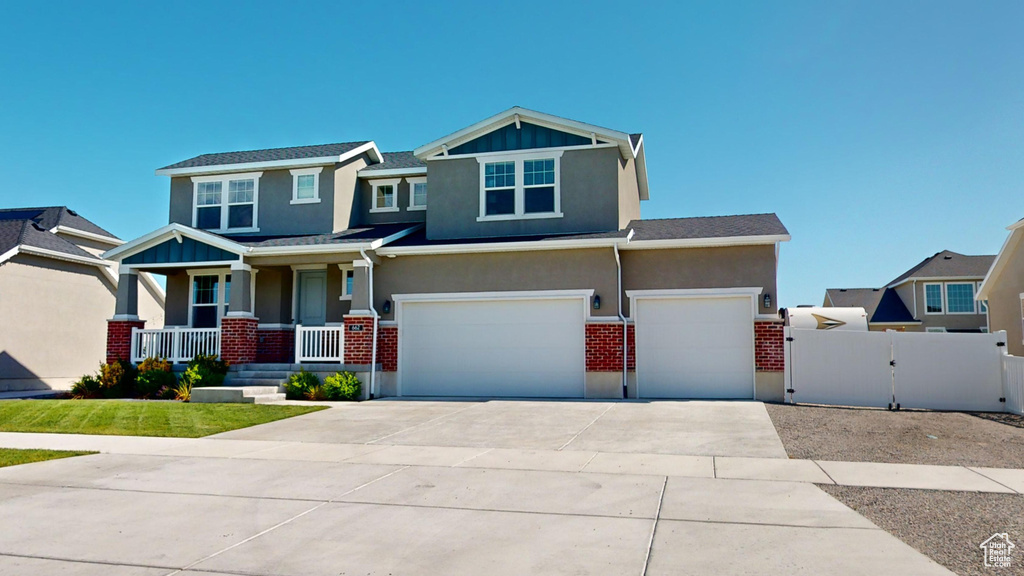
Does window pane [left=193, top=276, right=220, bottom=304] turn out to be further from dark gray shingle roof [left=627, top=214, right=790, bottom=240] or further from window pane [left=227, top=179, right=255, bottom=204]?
dark gray shingle roof [left=627, top=214, right=790, bottom=240]

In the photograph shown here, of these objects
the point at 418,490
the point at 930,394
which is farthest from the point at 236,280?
the point at 930,394

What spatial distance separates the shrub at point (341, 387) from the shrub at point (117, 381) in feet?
17.8

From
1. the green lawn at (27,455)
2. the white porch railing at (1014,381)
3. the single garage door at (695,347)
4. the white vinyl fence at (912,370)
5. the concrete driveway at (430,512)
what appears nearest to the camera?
the concrete driveway at (430,512)

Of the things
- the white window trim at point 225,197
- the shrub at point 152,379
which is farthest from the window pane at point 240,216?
the shrub at point 152,379

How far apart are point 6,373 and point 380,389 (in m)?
11.4

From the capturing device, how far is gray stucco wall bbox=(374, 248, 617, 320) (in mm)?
16859

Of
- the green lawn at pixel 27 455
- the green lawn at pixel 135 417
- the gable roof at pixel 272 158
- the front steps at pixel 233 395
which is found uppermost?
the gable roof at pixel 272 158

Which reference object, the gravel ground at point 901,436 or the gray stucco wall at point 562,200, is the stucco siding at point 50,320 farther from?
the gravel ground at point 901,436

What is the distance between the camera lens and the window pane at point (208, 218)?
Result: 2086 cm

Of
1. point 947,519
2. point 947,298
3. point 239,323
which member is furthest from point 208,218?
point 947,298

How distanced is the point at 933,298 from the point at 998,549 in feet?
129

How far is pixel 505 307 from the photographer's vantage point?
17.5m

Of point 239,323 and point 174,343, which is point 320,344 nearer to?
point 239,323

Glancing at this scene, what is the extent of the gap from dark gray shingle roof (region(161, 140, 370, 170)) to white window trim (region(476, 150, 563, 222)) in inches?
173
